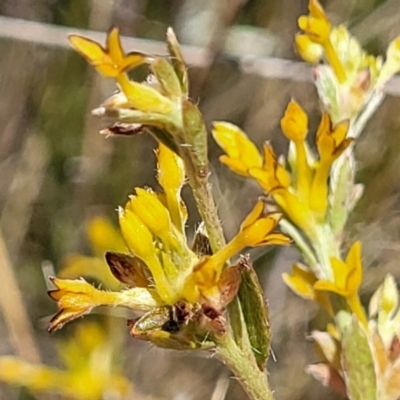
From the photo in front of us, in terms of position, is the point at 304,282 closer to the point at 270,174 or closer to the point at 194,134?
the point at 270,174

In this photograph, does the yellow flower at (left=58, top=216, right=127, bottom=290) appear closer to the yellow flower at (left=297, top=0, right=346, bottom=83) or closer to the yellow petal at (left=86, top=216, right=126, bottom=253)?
the yellow petal at (left=86, top=216, right=126, bottom=253)

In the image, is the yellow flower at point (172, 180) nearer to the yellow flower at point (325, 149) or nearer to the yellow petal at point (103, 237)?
the yellow flower at point (325, 149)

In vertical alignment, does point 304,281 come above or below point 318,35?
below

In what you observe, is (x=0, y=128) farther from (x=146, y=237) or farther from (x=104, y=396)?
(x=146, y=237)

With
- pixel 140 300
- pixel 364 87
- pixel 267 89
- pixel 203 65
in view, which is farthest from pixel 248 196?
pixel 140 300

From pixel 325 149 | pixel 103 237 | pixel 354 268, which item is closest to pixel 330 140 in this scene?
pixel 325 149

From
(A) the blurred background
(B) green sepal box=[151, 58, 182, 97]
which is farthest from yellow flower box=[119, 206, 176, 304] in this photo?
(A) the blurred background

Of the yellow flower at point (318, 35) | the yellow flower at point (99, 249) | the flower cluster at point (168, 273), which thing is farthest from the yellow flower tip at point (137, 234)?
the yellow flower at point (99, 249)
